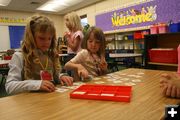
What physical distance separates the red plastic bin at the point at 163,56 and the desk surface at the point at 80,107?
3.47 meters

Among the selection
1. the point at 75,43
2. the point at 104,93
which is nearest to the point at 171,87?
the point at 104,93

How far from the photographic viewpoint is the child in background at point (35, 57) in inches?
49.8

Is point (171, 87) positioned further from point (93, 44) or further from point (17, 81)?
point (93, 44)

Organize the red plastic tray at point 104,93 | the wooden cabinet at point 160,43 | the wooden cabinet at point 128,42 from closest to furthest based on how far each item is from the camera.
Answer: the red plastic tray at point 104,93, the wooden cabinet at point 160,43, the wooden cabinet at point 128,42

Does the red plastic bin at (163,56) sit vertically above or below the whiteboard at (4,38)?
below

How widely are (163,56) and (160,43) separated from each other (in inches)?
22.8

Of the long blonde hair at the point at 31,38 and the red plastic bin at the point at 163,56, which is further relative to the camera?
the red plastic bin at the point at 163,56

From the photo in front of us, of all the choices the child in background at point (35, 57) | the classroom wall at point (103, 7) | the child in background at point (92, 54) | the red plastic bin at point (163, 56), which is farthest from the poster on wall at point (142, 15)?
the child in background at point (35, 57)

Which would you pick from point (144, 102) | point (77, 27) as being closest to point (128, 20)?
point (77, 27)

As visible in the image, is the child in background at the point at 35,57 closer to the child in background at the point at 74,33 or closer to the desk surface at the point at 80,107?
the desk surface at the point at 80,107

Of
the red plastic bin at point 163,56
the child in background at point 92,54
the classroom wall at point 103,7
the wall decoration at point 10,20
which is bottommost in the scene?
the red plastic bin at point 163,56

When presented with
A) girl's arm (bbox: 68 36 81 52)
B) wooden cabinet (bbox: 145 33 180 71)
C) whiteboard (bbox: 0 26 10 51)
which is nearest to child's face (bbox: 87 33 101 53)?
girl's arm (bbox: 68 36 81 52)

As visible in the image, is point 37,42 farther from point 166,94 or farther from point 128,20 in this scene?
point 128,20

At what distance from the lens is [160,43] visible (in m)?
4.78
